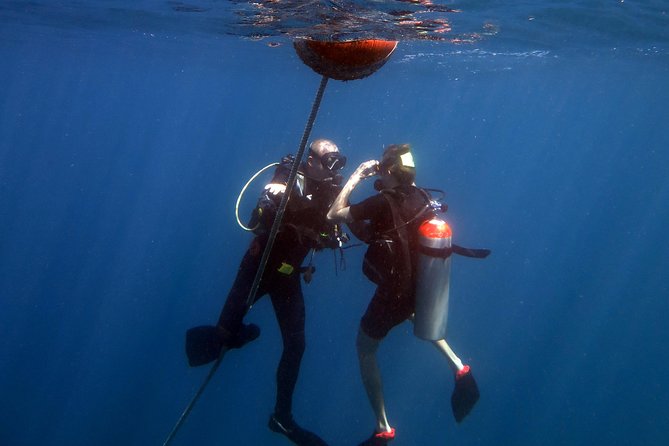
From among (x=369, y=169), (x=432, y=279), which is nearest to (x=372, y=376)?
(x=432, y=279)

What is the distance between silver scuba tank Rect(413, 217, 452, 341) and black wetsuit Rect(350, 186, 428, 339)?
0.43 feet

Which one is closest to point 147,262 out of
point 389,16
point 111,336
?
point 111,336

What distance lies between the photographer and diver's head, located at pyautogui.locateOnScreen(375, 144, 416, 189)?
17.4 feet

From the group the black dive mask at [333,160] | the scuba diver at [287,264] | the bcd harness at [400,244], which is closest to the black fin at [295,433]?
the scuba diver at [287,264]

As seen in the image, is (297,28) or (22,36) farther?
(22,36)

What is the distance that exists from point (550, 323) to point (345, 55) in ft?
170

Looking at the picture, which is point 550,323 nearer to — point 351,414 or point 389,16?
point 351,414

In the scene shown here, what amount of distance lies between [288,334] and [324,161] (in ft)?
8.01

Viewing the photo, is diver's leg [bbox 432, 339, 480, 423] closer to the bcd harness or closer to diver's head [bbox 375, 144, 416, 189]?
the bcd harness

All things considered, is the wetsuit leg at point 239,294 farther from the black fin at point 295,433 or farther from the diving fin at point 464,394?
Answer: the diving fin at point 464,394

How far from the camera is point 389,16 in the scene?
8539mm

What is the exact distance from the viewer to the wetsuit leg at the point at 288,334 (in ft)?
21.6

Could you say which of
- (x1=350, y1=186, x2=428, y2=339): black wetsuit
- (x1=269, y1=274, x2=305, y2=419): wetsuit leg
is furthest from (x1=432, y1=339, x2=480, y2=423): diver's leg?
(x1=269, y1=274, x2=305, y2=419): wetsuit leg

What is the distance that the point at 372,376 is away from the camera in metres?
6.51
